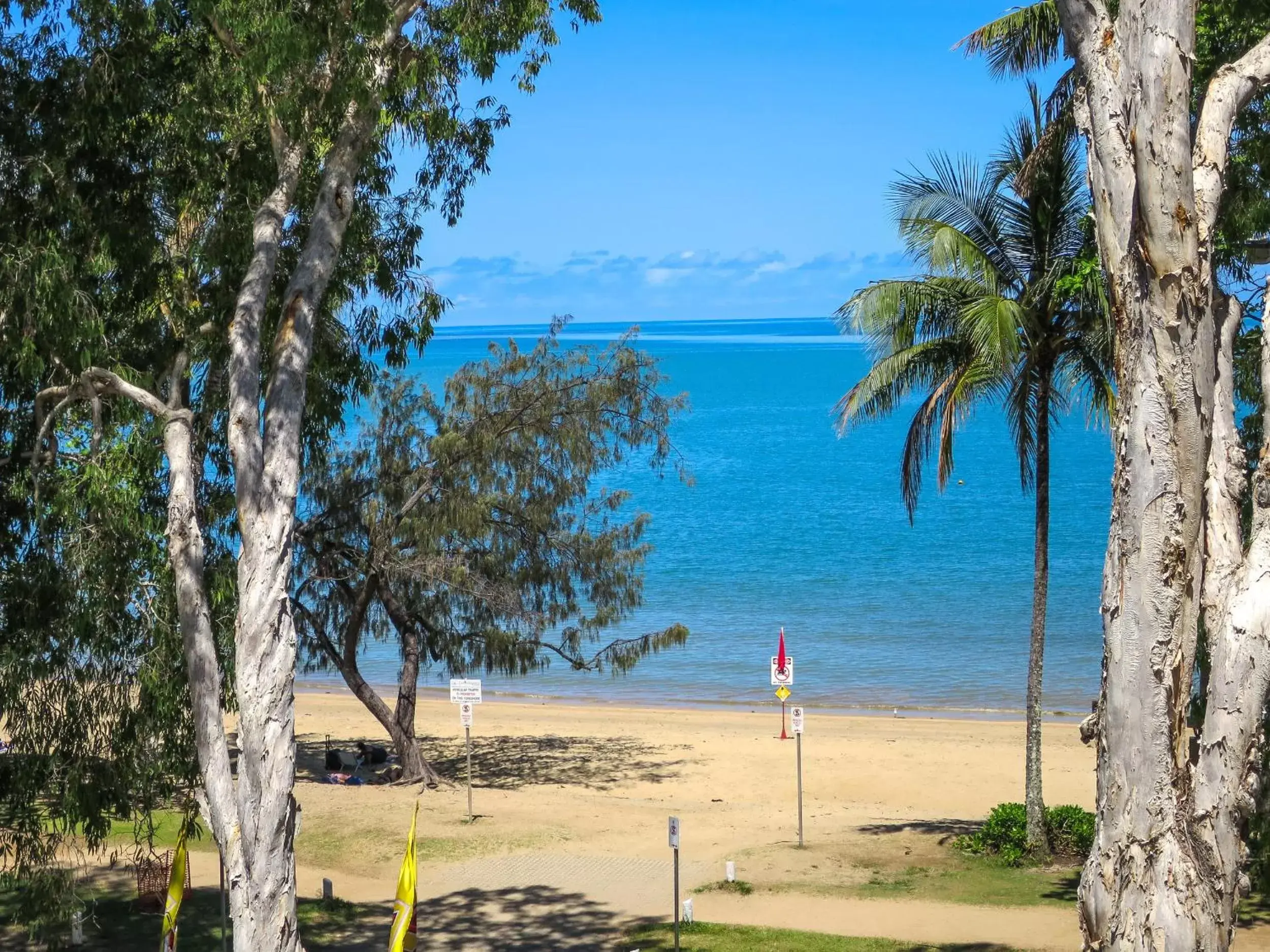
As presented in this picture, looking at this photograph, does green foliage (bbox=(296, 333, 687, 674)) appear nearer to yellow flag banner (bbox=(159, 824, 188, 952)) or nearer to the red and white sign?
the red and white sign

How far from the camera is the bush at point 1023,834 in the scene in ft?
56.3

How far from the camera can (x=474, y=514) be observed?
75.9ft

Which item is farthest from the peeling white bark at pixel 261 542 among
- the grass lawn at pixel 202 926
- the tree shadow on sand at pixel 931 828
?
the tree shadow on sand at pixel 931 828

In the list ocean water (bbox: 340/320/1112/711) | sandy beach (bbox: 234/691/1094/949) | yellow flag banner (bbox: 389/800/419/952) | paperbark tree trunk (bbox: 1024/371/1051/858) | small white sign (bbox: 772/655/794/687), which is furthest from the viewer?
ocean water (bbox: 340/320/1112/711)

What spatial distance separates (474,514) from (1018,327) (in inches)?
389

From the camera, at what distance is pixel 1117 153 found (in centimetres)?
600

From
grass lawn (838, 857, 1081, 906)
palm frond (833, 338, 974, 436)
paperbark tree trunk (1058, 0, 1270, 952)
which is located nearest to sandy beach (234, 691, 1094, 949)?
grass lawn (838, 857, 1081, 906)

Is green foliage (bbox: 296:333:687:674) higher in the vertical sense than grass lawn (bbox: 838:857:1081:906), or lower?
higher

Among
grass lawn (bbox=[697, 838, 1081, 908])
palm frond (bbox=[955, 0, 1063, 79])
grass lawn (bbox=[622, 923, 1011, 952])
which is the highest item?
palm frond (bbox=[955, 0, 1063, 79])

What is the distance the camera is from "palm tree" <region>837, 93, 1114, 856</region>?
16.9 metres

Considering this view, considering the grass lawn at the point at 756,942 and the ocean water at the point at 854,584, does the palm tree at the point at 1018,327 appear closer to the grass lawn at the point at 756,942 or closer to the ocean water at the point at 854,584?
the ocean water at the point at 854,584

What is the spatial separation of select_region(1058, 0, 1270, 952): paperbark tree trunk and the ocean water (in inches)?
446

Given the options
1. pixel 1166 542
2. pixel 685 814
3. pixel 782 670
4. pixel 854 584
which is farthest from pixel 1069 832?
pixel 854 584

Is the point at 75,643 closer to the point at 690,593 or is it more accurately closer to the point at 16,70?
the point at 16,70
